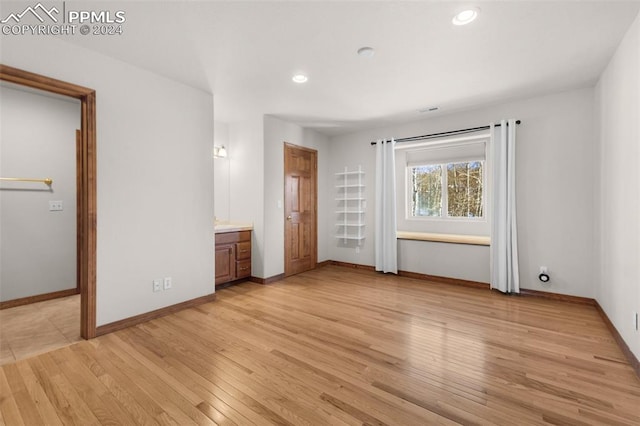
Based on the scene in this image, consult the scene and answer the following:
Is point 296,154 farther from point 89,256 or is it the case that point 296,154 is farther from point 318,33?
point 89,256

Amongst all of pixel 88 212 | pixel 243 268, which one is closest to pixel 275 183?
pixel 243 268

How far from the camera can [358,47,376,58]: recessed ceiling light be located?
251 cm

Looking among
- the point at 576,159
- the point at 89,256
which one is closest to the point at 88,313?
the point at 89,256

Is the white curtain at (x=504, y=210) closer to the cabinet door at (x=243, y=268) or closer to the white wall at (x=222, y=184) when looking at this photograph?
the cabinet door at (x=243, y=268)

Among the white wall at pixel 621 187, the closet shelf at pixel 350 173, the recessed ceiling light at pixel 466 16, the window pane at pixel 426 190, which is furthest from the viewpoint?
the closet shelf at pixel 350 173

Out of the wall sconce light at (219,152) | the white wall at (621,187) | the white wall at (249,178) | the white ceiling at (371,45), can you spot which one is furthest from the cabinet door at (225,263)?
the white wall at (621,187)

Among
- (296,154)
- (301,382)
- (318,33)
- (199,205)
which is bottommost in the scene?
(301,382)

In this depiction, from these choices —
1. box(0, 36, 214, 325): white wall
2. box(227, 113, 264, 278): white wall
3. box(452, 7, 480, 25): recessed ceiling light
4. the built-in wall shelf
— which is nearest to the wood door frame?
box(0, 36, 214, 325): white wall

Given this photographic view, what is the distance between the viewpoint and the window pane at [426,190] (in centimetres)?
503

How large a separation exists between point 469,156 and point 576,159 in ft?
4.55

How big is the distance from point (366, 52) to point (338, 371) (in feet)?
8.30

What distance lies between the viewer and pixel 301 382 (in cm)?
195

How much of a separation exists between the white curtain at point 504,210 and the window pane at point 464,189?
0.76 m

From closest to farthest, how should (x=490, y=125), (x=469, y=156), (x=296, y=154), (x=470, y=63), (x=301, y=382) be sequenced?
(x=301, y=382) → (x=470, y=63) → (x=490, y=125) → (x=469, y=156) → (x=296, y=154)
